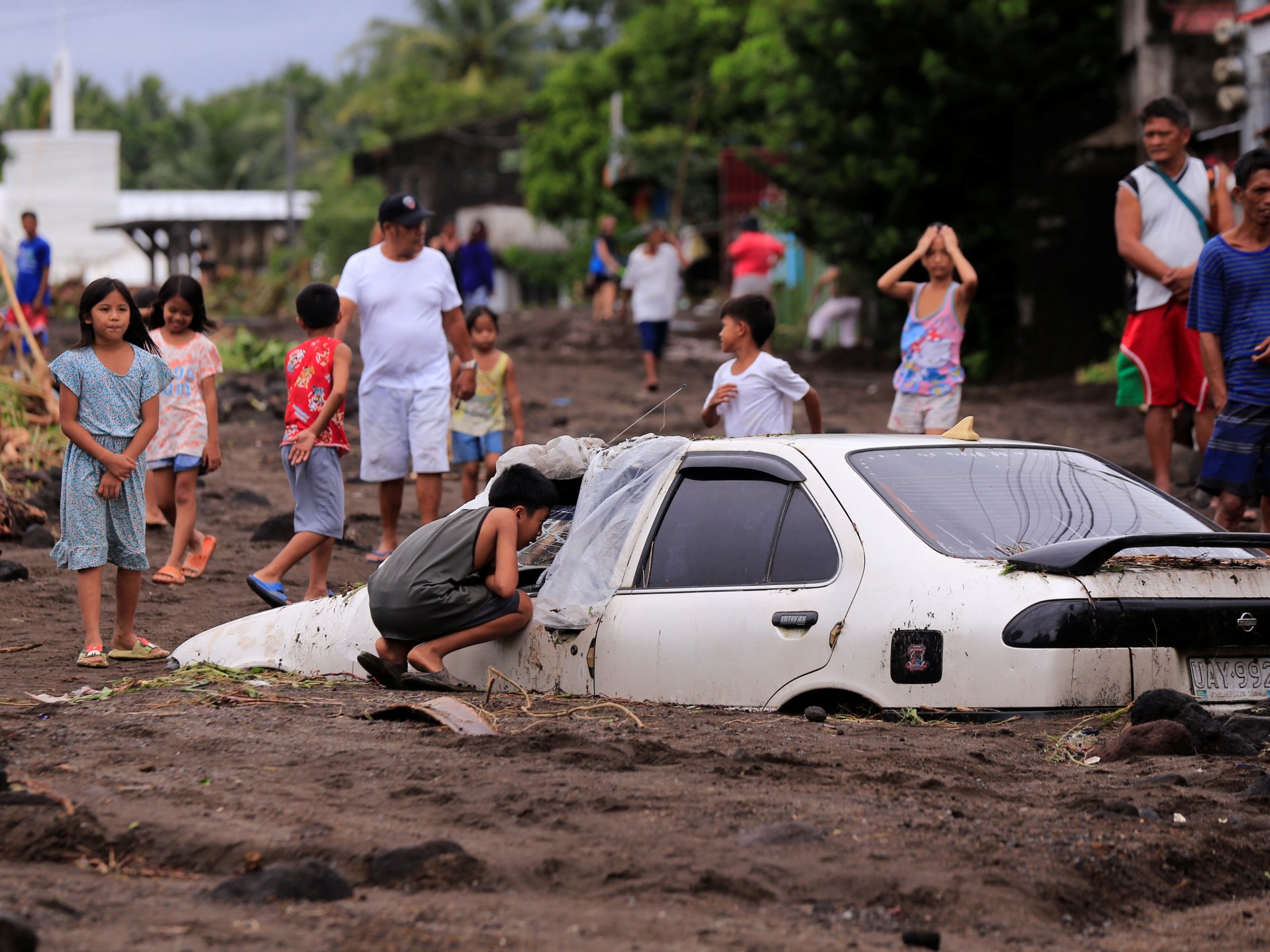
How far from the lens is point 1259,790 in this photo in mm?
3990

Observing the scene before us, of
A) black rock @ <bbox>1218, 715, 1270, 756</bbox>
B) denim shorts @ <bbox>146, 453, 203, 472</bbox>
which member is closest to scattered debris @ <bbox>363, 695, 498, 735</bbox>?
black rock @ <bbox>1218, 715, 1270, 756</bbox>

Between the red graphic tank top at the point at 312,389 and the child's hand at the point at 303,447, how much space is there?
10 centimetres

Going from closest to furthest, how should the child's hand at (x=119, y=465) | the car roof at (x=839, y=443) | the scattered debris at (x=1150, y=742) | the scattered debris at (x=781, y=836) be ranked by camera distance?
the scattered debris at (x=781, y=836)
the scattered debris at (x=1150, y=742)
the car roof at (x=839, y=443)
the child's hand at (x=119, y=465)

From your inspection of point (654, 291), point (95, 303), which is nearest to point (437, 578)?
point (95, 303)

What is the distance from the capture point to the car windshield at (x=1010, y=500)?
4.82m

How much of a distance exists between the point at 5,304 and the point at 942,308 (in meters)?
16.7

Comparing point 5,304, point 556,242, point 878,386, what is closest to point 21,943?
point 878,386

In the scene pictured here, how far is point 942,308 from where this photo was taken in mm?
8406

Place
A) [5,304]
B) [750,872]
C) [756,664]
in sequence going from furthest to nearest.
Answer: [5,304] → [756,664] → [750,872]

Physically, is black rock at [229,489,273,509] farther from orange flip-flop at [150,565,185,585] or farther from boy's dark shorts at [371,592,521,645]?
boy's dark shorts at [371,592,521,645]

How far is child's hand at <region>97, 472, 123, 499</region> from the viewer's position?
618 centimetres

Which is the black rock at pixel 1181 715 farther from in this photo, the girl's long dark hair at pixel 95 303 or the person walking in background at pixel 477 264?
the person walking in background at pixel 477 264

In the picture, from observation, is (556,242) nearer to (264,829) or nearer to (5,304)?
(5,304)

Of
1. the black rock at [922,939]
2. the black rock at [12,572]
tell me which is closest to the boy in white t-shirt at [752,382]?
the black rock at [12,572]
